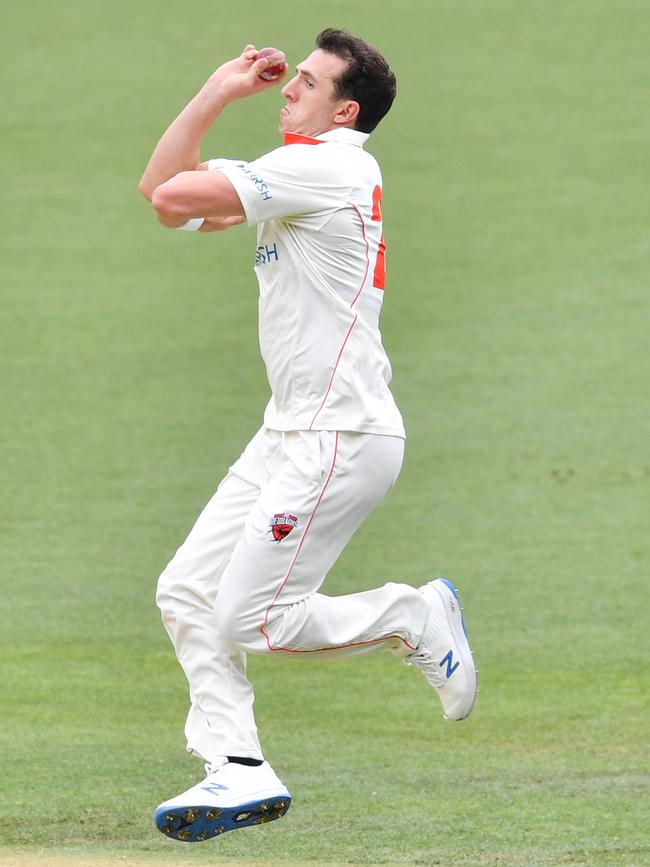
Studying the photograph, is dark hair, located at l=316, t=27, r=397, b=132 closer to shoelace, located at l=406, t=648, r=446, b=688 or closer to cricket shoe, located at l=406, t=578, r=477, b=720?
cricket shoe, located at l=406, t=578, r=477, b=720

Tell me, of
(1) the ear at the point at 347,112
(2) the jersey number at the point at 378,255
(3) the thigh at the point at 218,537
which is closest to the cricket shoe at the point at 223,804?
(3) the thigh at the point at 218,537

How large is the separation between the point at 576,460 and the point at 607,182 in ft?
23.0

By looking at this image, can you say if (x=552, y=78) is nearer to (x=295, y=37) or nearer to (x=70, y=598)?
(x=295, y=37)

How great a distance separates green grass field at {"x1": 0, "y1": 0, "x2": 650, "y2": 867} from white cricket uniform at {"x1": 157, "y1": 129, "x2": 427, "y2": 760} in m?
1.24

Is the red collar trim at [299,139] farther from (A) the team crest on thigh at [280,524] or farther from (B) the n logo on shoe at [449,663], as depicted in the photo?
(B) the n logo on shoe at [449,663]

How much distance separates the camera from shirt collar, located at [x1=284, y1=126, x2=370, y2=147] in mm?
5812

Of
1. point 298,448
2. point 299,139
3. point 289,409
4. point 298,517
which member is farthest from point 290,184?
point 298,517

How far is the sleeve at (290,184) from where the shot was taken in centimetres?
556

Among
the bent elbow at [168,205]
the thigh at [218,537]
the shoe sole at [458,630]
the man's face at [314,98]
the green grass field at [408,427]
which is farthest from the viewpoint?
the green grass field at [408,427]

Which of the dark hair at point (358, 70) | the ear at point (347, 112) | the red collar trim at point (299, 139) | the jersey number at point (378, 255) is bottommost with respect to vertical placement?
the jersey number at point (378, 255)

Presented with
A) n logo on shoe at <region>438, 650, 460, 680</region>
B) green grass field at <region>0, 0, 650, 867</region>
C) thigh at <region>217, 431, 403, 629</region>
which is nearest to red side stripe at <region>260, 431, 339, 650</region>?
thigh at <region>217, 431, 403, 629</region>

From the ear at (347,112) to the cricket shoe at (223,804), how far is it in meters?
2.35

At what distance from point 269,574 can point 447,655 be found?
1.02 m

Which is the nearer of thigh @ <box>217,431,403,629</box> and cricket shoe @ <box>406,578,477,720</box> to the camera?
thigh @ <box>217,431,403,629</box>
